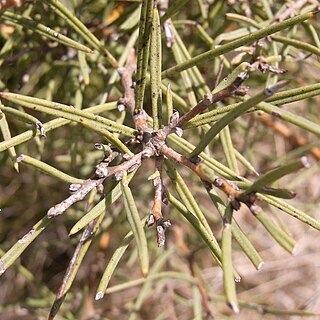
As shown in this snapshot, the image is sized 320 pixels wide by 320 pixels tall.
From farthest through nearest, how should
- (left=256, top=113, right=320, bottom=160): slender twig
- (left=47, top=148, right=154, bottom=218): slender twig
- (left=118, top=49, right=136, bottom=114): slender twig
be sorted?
(left=256, top=113, right=320, bottom=160): slender twig
(left=118, top=49, right=136, bottom=114): slender twig
(left=47, top=148, right=154, bottom=218): slender twig

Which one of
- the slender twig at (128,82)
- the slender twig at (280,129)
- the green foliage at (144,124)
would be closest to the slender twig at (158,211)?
the green foliage at (144,124)

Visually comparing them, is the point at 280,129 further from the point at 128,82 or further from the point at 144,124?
the point at 144,124

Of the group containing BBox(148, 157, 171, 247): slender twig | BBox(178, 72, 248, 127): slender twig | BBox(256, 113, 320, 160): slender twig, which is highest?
BBox(178, 72, 248, 127): slender twig

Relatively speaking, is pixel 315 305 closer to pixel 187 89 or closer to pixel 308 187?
pixel 308 187

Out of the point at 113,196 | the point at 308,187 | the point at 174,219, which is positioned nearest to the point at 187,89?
the point at 113,196

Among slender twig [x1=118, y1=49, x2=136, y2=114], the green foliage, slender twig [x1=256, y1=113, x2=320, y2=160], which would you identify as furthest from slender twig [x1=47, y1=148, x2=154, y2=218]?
slender twig [x1=256, y1=113, x2=320, y2=160]

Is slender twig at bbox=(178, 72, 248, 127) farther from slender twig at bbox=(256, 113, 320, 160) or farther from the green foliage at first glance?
slender twig at bbox=(256, 113, 320, 160)

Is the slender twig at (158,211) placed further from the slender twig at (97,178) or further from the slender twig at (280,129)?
the slender twig at (280,129)

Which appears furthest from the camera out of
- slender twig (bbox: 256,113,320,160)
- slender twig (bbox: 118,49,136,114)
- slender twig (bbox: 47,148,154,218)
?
slender twig (bbox: 256,113,320,160)

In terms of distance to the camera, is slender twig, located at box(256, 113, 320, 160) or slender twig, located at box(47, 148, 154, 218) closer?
slender twig, located at box(47, 148, 154, 218)

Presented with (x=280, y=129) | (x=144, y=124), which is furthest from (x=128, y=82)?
(x=280, y=129)
